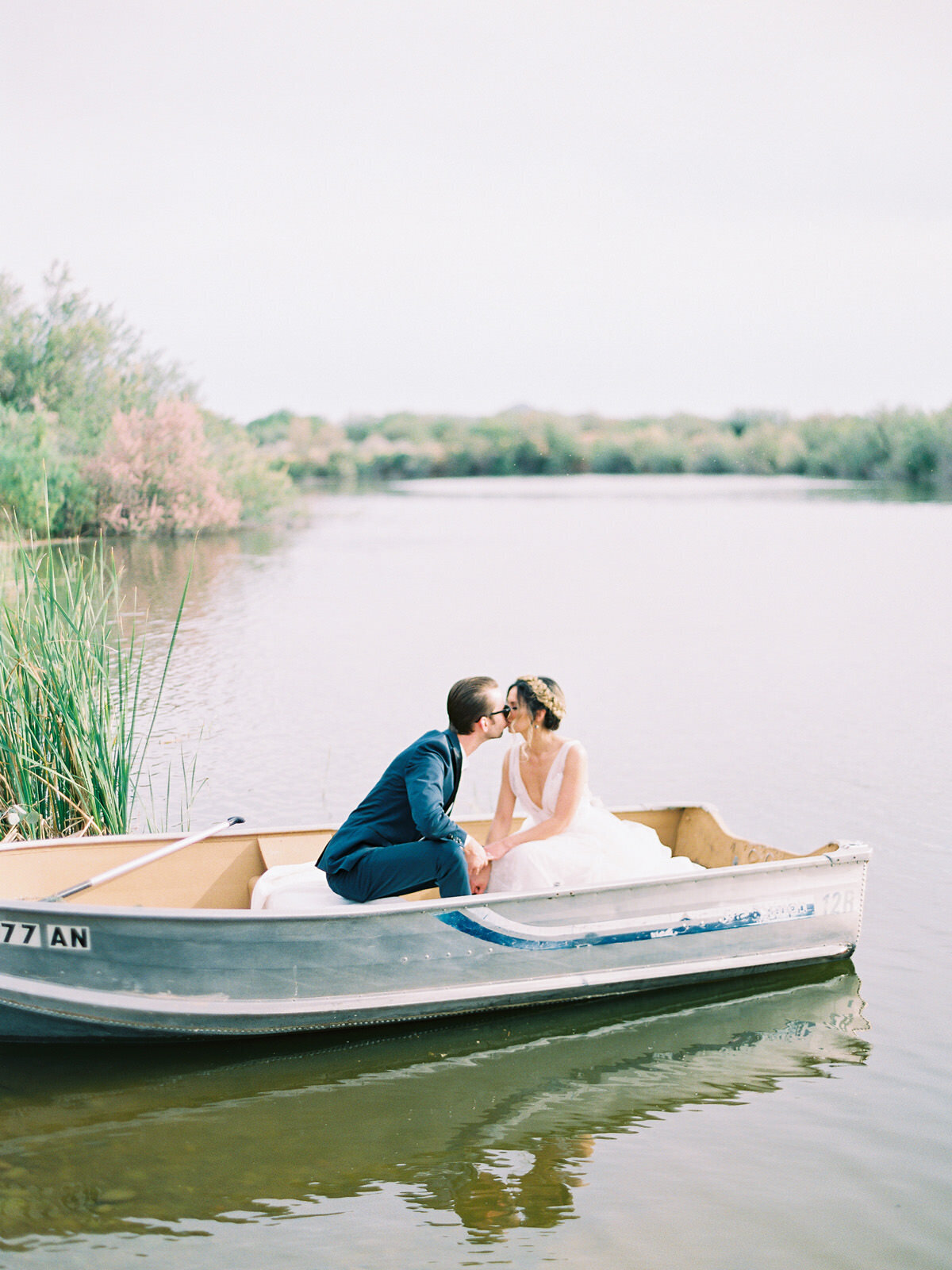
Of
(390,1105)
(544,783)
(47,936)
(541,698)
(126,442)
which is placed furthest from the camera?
(126,442)

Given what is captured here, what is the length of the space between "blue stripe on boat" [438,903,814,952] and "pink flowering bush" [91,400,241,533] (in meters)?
22.7

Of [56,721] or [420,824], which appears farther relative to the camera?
[56,721]

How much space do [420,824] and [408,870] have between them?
0.22 metres

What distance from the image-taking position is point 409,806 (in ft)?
16.6

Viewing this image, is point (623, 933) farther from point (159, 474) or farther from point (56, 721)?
point (159, 474)

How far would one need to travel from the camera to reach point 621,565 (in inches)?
955

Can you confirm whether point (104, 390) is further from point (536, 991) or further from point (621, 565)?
point (536, 991)

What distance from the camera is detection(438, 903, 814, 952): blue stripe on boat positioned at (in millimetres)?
4938

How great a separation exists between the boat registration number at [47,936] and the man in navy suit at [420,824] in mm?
975

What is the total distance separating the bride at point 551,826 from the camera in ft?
17.5

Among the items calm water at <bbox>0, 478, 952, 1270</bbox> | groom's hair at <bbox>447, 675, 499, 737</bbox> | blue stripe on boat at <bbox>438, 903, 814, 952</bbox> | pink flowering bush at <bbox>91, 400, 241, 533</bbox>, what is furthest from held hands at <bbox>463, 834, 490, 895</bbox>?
pink flowering bush at <bbox>91, 400, 241, 533</bbox>

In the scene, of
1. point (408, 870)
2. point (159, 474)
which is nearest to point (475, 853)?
point (408, 870)

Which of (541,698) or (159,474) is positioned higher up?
(159,474)

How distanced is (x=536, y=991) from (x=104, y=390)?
1112 inches
